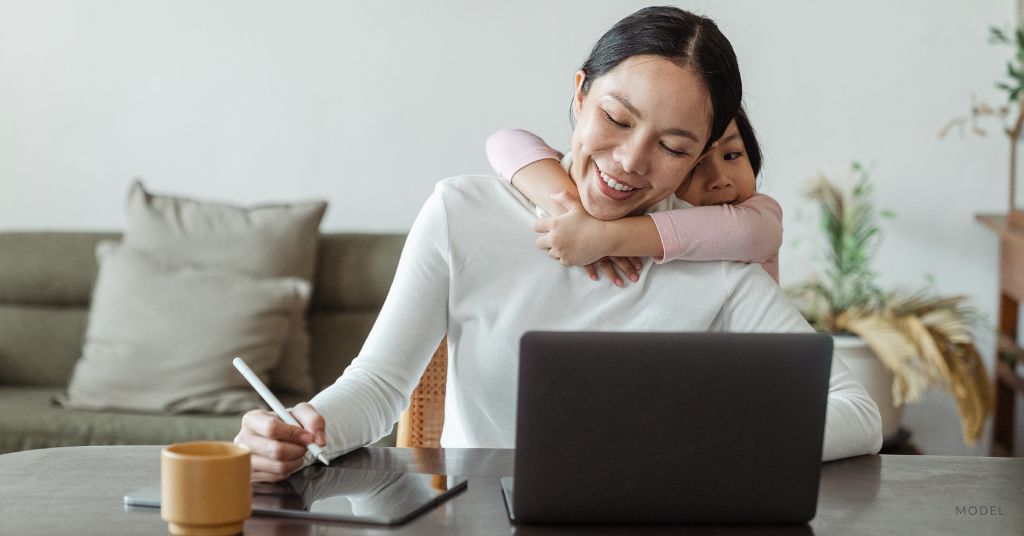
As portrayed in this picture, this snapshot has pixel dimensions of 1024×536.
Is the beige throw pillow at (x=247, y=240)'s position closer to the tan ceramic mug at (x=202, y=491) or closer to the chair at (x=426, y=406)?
the chair at (x=426, y=406)

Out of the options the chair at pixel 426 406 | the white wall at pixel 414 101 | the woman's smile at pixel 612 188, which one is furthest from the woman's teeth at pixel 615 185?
the white wall at pixel 414 101

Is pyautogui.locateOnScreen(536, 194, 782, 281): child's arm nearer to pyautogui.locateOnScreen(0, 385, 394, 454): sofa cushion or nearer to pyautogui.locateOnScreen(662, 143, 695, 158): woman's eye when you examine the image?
pyautogui.locateOnScreen(662, 143, 695, 158): woman's eye

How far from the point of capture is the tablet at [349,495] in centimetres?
92

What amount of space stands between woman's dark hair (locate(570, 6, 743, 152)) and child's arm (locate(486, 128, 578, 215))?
0.14 m

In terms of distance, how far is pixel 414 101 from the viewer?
3.16 metres

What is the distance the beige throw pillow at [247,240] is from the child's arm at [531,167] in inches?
54.0

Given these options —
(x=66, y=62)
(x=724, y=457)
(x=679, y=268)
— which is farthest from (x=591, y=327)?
(x=66, y=62)

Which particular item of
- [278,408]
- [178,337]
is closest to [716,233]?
[278,408]

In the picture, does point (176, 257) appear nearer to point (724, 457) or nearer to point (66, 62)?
point (66, 62)

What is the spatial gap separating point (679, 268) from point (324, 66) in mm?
2012

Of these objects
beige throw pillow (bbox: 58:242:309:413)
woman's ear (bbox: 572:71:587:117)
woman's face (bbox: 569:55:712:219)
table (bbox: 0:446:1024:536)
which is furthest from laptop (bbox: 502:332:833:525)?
beige throw pillow (bbox: 58:242:309:413)

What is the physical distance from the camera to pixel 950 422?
319cm

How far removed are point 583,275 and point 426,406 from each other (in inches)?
12.2

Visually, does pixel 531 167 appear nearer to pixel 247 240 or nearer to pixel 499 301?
pixel 499 301
